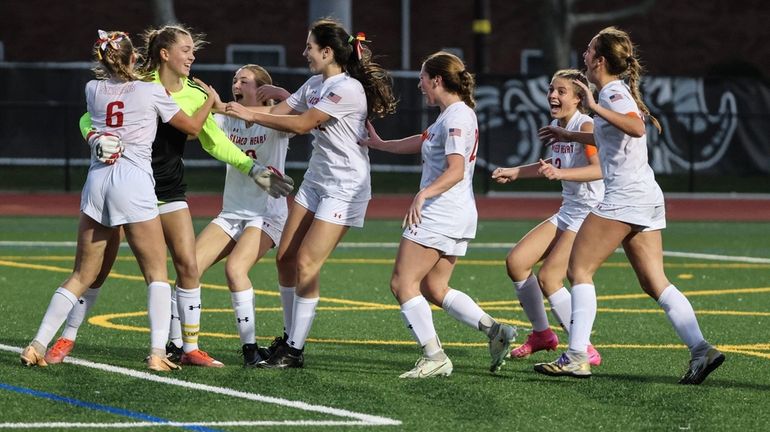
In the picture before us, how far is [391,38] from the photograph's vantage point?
39500 mm

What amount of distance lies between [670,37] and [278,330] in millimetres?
30355

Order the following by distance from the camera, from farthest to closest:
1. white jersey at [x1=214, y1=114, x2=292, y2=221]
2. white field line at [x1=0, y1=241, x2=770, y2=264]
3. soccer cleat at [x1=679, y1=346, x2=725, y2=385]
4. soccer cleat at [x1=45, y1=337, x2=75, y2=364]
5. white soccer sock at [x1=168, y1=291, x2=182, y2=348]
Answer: white field line at [x1=0, y1=241, x2=770, y2=264]
white jersey at [x1=214, y1=114, x2=292, y2=221]
white soccer sock at [x1=168, y1=291, x2=182, y2=348]
soccer cleat at [x1=45, y1=337, x2=75, y2=364]
soccer cleat at [x1=679, y1=346, x2=725, y2=385]

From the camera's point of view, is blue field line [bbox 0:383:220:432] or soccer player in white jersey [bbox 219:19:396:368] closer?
blue field line [bbox 0:383:220:432]

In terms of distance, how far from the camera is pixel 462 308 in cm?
982

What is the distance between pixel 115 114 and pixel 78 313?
1.43 metres

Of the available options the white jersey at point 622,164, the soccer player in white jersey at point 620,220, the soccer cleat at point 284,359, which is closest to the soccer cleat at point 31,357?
the soccer cleat at point 284,359

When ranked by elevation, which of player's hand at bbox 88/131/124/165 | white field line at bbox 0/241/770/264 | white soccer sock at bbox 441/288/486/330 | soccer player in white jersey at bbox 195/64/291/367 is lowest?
white field line at bbox 0/241/770/264

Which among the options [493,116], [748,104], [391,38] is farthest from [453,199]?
[391,38]

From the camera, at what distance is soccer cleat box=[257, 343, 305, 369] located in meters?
9.79

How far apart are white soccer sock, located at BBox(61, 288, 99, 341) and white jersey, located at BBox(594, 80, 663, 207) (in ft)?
10.9

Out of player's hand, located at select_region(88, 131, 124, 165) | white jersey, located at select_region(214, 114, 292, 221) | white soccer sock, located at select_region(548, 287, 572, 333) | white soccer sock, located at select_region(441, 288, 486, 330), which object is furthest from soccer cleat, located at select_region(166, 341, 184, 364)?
white soccer sock, located at select_region(548, 287, 572, 333)

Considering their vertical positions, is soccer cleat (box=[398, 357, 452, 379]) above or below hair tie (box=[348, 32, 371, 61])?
below

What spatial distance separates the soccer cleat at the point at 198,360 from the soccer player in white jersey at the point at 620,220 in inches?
81.9

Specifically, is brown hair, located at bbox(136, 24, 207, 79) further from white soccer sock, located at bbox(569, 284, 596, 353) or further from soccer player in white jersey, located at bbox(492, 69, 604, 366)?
white soccer sock, located at bbox(569, 284, 596, 353)
